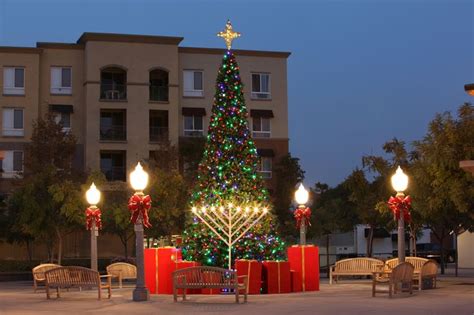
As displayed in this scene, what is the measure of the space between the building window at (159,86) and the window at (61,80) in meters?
5.67

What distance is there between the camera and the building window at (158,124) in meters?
56.9

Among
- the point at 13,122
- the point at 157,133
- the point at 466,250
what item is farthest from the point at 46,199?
the point at 466,250

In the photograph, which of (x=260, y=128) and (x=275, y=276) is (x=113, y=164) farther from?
(x=275, y=276)

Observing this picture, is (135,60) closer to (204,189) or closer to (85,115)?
(85,115)

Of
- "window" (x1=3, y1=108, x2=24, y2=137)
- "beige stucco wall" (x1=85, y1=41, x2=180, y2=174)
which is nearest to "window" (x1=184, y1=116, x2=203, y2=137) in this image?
"beige stucco wall" (x1=85, y1=41, x2=180, y2=174)

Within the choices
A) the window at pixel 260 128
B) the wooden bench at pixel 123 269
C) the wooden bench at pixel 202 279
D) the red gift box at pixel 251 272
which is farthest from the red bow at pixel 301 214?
the window at pixel 260 128

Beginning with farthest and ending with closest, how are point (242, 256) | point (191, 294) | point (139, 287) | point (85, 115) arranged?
1. point (85, 115)
2. point (242, 256)
3. point (191, 294)
4. point (139, 287)

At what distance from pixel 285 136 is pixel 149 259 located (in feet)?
125

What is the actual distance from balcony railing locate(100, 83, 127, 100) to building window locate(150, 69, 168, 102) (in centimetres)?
195

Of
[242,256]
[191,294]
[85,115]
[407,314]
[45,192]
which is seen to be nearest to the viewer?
[407,314]

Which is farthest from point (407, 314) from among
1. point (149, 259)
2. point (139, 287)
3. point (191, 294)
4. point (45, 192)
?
point (45, 192)

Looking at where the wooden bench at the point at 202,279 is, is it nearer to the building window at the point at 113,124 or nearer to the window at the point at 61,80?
the building window at the point at 113,124

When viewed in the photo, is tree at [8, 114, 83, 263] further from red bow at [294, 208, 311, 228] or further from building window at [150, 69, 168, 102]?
red bow at [294, 208, 311, 228]

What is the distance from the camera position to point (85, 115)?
56.1m
